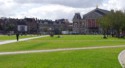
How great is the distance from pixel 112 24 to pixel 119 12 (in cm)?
423

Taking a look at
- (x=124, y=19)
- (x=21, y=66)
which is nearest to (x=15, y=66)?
(x=21, y=66)

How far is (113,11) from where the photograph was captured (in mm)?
105438

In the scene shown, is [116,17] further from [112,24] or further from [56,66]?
[56,66]

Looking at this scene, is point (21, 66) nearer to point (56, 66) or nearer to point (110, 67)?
point (56, 66)

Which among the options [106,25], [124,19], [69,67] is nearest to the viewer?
[69,67]

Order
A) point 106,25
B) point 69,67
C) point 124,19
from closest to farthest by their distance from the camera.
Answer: point 69,67
point 124,19
point 106,25

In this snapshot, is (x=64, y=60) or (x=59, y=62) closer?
(x=59, y=62)

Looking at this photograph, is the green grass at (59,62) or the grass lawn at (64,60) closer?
the green grass at (59,62)

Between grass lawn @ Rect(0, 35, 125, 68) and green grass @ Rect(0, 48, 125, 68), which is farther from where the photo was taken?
grass lawn @ Rect(0, 35, 125, 68)

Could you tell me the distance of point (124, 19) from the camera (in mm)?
99750

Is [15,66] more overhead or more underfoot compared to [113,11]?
more underfoot

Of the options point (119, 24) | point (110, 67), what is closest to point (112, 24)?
point (119, 24)

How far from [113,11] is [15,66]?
88.5m

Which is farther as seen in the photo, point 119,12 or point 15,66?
point 119,12
